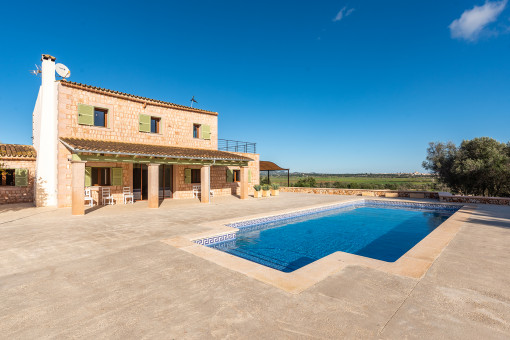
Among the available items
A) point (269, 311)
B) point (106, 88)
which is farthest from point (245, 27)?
point (269, 311)

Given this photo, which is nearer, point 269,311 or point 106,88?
point 269,311

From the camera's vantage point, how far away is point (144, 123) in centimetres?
1419

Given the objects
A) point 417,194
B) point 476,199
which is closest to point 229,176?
point 417,194

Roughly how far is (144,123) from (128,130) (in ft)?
3.24

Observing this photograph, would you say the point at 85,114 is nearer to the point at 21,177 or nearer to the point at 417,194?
the point at 21,177

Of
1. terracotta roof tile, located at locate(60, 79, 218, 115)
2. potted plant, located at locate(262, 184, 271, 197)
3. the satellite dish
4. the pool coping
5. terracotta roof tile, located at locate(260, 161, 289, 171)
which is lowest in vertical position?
the pool coping

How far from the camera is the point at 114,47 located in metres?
20.6

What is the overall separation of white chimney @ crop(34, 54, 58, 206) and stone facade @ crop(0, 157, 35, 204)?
3.01m

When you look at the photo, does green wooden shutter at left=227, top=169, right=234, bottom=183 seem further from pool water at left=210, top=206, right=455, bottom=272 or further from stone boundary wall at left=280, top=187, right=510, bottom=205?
pool water at left=210, top=206, right=455, bottom=272

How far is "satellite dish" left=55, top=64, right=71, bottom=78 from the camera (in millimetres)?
11836

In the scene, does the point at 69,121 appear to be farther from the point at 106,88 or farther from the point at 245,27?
the point at 245,27

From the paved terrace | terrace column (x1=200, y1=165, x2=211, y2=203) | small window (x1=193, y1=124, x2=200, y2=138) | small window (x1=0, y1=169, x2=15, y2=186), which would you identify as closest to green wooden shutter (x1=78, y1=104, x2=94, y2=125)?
small window (x1=0, y1=169, x2=15, y2=186)

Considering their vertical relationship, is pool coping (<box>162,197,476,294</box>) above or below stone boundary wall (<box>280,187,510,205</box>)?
below

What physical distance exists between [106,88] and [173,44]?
12.0 metres
